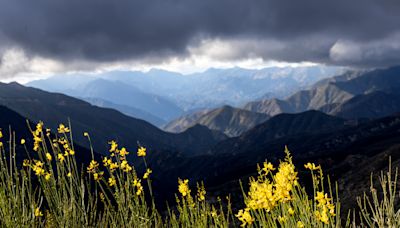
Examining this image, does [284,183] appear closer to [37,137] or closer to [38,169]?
[38,169]

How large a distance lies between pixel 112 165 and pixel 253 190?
212 centimetres

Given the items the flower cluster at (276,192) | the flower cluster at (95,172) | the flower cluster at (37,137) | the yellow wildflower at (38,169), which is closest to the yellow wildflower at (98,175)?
the flower cluster at (95,172)

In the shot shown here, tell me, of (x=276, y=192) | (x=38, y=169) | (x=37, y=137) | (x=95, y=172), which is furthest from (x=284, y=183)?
(x=37, y=137)

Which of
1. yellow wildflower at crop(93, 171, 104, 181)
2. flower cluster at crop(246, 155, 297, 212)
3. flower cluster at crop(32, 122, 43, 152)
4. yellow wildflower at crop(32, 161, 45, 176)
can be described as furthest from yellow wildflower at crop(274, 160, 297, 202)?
flower cluster at crop(32, 122, 43, 152)

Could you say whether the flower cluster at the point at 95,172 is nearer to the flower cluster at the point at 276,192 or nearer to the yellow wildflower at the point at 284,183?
the flower cluster at the point at 276,192

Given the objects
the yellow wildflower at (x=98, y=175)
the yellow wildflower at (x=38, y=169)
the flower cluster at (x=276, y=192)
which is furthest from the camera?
the yellow wildflower at (x=98, y=175)

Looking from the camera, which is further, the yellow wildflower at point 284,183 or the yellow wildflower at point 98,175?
the yellow wildflower at point 98,175

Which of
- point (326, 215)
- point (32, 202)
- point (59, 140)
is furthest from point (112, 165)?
point (326, 215)

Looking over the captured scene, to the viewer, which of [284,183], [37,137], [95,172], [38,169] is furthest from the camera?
[95,172]

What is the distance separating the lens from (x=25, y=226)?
16.7 ft

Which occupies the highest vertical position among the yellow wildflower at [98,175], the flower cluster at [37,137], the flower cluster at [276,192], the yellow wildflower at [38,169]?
the flower cluster at [37,137]

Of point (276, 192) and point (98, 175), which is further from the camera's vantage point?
point (98, 175)

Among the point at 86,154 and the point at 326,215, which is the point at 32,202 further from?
the point at 86,154

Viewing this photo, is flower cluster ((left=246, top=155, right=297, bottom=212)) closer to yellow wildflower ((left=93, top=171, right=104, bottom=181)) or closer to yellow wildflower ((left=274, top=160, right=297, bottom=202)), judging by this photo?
yellow wildflower ((left=274, top=160, right=297, bottom=202))
